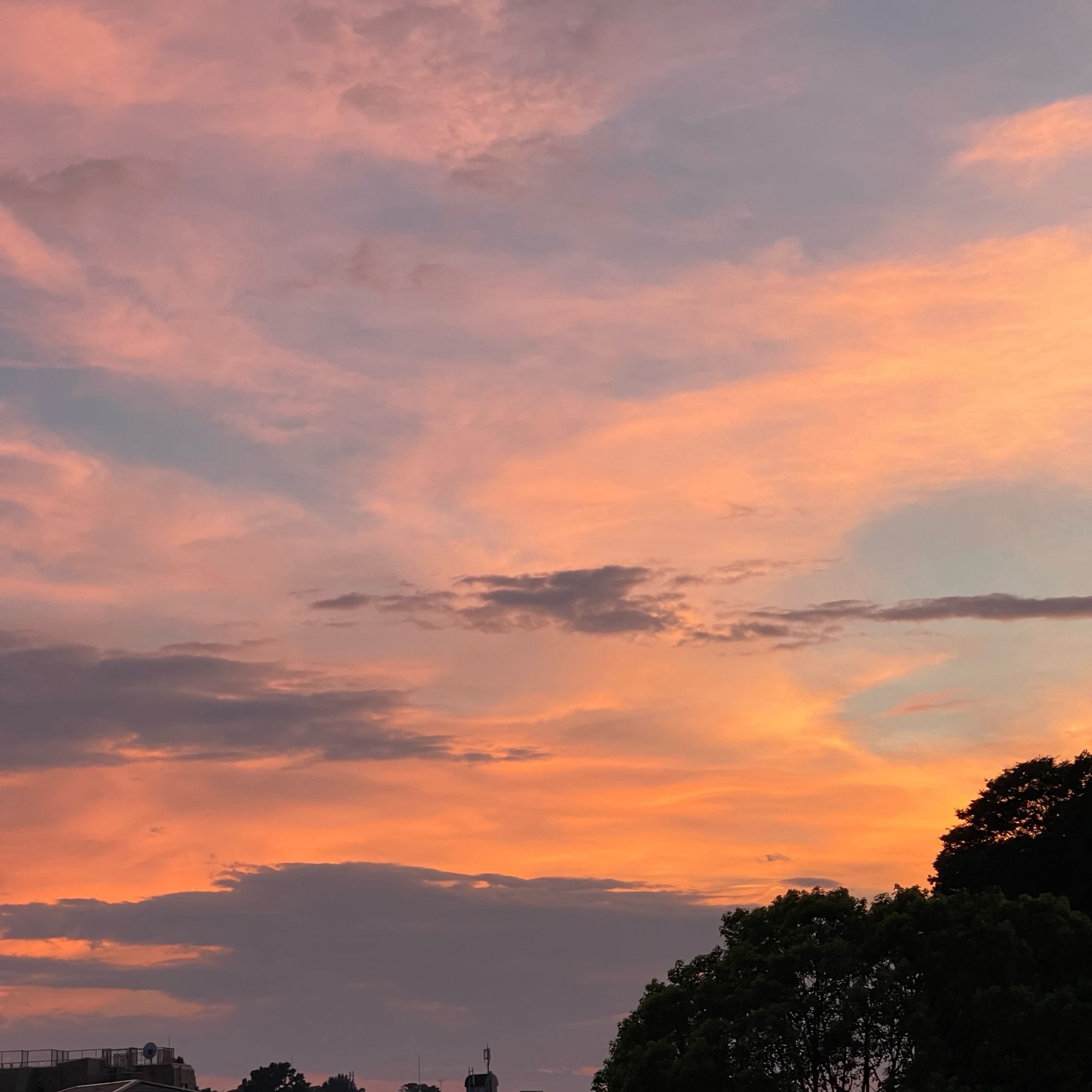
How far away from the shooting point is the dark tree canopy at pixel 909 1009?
5738 centimetres

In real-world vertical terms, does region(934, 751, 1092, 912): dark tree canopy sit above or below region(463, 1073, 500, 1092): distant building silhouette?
above

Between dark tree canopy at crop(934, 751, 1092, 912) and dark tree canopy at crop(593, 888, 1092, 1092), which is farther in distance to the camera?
dark tree canopy at crop(934, 751, 1092, 912)

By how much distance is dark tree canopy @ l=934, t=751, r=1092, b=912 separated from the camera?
7531 centimetres

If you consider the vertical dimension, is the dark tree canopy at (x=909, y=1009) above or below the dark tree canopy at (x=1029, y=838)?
below

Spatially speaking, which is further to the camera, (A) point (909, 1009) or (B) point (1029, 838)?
(B) point (1029, 838)

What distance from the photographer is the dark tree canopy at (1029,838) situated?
75312 millimetres

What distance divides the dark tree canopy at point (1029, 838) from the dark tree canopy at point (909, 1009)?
43.7 feet

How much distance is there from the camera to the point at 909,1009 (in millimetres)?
59406

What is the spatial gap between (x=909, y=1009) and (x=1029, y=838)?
897 inches

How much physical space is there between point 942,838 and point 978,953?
26442mm

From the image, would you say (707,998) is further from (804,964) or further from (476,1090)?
(476,1090)

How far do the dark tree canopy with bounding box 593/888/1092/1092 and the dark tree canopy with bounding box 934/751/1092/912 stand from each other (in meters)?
13.3

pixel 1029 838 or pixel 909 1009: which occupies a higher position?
pixel 1029 838

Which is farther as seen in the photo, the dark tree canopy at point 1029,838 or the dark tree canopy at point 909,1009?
the dark tree canopy at point 1029,838
